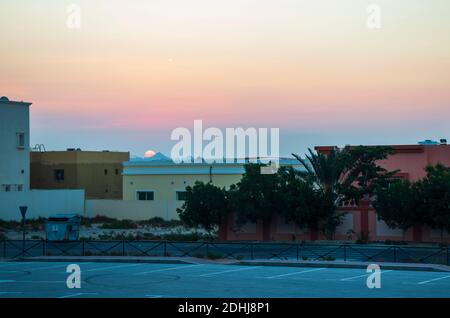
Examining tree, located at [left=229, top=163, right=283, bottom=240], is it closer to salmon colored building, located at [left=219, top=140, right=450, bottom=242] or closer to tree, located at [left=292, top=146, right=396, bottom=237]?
salmon colored building, located at [left=219, top=140, right=450, bottom=242]

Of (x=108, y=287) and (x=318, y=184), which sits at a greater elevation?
(x=318, y=184)

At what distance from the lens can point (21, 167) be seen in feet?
221

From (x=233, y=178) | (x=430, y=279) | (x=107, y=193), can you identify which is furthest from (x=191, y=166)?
(x=430, y=279)

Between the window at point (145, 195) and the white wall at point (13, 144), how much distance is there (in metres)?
9.46

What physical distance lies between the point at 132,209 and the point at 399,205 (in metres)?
29.6

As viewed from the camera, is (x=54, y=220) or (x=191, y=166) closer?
(x=54, y=220)

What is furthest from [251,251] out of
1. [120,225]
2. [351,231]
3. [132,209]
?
[132,209]

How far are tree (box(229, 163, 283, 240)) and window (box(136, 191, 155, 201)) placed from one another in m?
24.4

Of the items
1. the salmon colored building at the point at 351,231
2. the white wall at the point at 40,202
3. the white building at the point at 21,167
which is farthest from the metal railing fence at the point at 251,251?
the white building at the point at 21,167

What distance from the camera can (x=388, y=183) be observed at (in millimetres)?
47125
